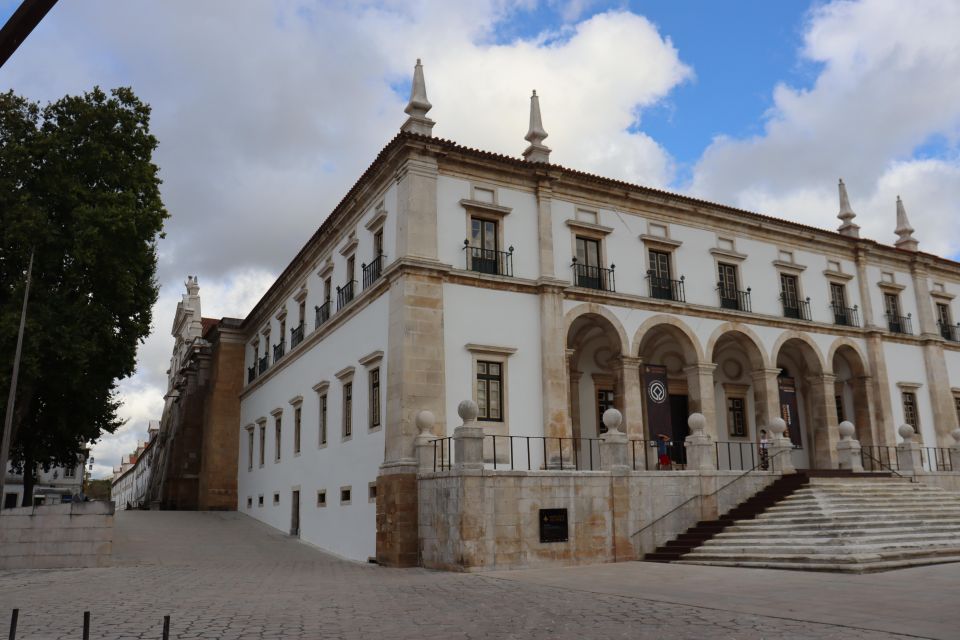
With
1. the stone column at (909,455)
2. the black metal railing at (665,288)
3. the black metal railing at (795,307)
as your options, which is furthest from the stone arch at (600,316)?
the stone column at (909,455)

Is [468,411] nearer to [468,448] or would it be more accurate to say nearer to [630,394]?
[468,448]

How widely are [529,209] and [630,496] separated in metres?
8.01

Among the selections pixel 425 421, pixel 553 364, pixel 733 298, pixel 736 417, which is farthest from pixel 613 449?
pixel 736 417

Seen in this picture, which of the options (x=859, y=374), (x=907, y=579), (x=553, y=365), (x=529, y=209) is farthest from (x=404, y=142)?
(x=859, y=374)

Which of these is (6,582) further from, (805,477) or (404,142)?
(805,477)

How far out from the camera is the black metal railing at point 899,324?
2723 centimetres

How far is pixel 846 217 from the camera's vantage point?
2741 centimetres

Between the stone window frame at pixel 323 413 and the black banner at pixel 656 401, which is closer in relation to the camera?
the black banner at pixel 656 401

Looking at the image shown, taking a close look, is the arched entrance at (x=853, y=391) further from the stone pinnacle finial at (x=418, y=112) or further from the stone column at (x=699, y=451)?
the stone pinnacle finial at (x=418, y=112)

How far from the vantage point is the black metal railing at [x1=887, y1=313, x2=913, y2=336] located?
2723cm

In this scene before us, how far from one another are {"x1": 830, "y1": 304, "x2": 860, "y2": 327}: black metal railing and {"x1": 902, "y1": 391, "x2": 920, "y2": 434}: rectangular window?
10.4 ft

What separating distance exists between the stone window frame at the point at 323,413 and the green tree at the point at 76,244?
5.34 m

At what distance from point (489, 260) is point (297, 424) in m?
10.4

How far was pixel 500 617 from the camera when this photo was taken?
9.30 meters
